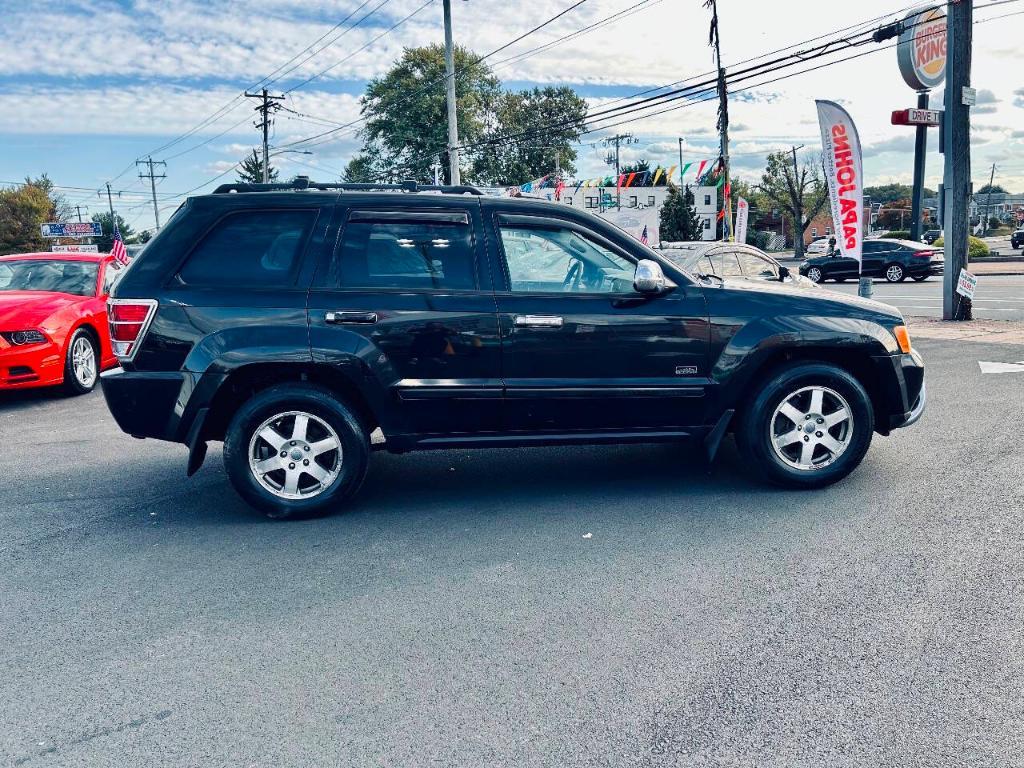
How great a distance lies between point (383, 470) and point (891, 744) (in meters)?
4.15

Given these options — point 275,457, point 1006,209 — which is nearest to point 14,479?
point 275,457

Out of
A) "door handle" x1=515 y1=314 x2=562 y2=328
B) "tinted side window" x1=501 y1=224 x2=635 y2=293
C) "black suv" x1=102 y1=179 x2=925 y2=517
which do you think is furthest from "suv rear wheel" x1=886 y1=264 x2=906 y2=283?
"door handle" x1=515 y1=314 x2=562 y2=328

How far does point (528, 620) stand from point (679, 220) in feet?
170

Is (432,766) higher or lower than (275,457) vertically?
lower

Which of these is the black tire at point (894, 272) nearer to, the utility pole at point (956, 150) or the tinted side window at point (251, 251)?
the utility pole at point (956, 150)

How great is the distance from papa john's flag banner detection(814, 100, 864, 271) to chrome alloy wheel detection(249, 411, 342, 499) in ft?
36.9

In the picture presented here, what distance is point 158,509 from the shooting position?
5.39 metres

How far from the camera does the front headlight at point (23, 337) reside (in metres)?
8.67

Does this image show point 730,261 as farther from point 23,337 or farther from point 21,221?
point 21,221

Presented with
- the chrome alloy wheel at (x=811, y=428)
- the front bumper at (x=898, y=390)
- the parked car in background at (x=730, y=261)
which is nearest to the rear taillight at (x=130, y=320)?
the chrome alloy wheel at (x=811, y=428)

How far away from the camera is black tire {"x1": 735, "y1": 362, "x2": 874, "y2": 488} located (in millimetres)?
5293

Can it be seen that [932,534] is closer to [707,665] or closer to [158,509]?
[707,665]

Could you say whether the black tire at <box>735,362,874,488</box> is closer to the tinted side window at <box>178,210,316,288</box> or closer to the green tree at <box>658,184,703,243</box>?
the tinted side window at <box>178,210,316,288</box>

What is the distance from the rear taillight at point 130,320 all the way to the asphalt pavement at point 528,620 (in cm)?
109
